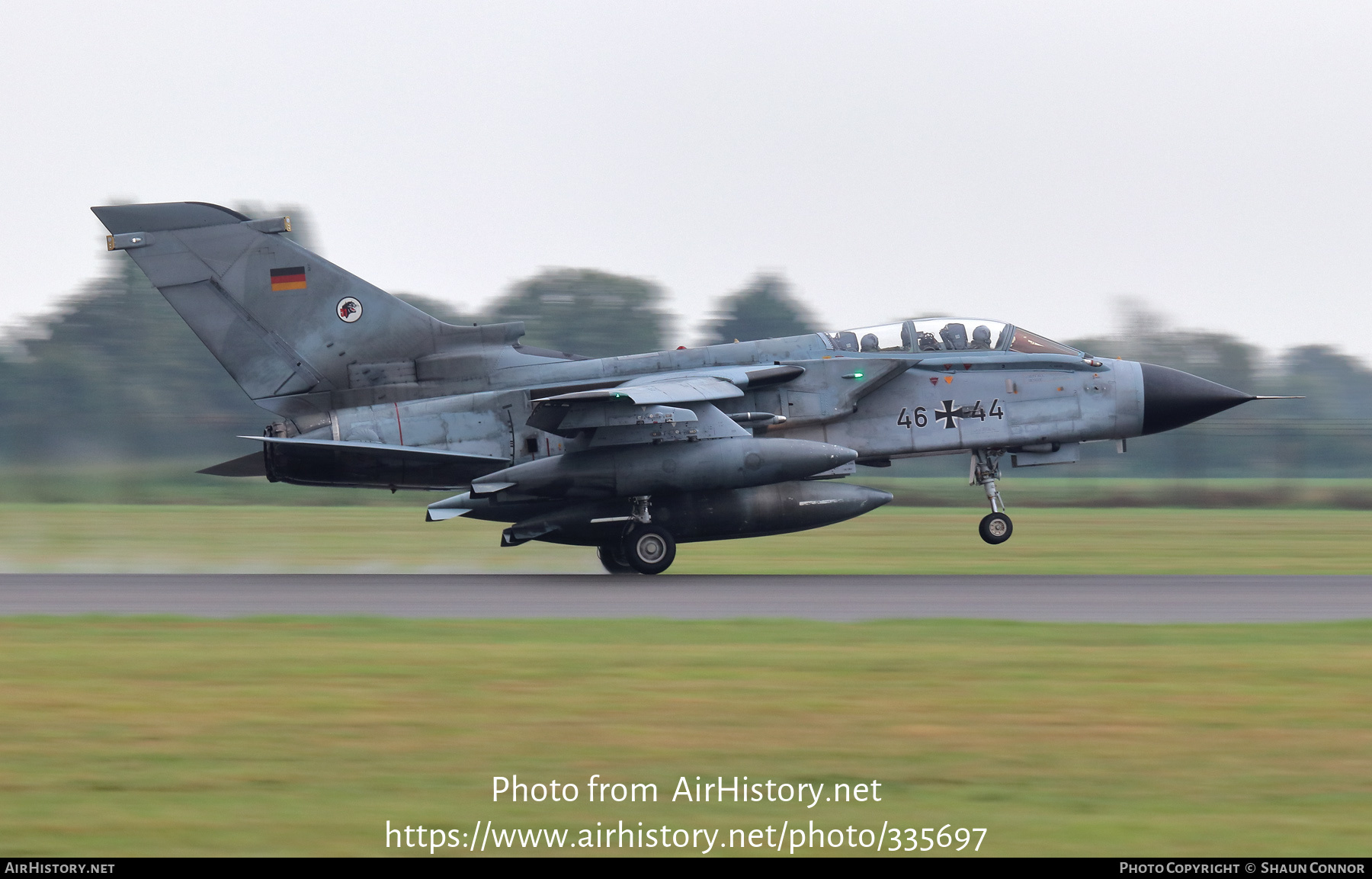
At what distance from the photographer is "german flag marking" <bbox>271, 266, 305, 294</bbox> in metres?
17.3

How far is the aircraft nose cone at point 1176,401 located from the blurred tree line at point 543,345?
7.89 meters

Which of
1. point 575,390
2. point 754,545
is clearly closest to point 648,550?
point 575,390

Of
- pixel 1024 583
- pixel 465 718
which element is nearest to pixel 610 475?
pixel 1024 583

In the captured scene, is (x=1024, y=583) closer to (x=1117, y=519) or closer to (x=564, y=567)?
(x=564, y=567)

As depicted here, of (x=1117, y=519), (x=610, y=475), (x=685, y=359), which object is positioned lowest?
(x=1117, y=519)

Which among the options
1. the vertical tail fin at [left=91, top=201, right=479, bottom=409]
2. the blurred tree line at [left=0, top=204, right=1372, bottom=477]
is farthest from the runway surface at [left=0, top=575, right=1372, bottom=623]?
the blurred tree line at [left=0, top=204, right=1372, bottom=477]

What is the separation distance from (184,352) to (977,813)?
40927 millimetres

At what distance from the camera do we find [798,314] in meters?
74.6

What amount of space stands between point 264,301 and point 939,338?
8956 millimetres

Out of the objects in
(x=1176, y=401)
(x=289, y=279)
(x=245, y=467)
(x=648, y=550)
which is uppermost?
(x=289, y=279)

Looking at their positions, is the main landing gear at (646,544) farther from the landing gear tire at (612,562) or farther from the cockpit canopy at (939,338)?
the cockpit canopy at (939,338)

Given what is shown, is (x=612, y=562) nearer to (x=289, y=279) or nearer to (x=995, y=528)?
(x=995, y=528)

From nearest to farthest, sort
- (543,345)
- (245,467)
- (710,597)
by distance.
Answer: (710,597) < (245,467) < (543,345)

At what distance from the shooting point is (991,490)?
17703 mm
